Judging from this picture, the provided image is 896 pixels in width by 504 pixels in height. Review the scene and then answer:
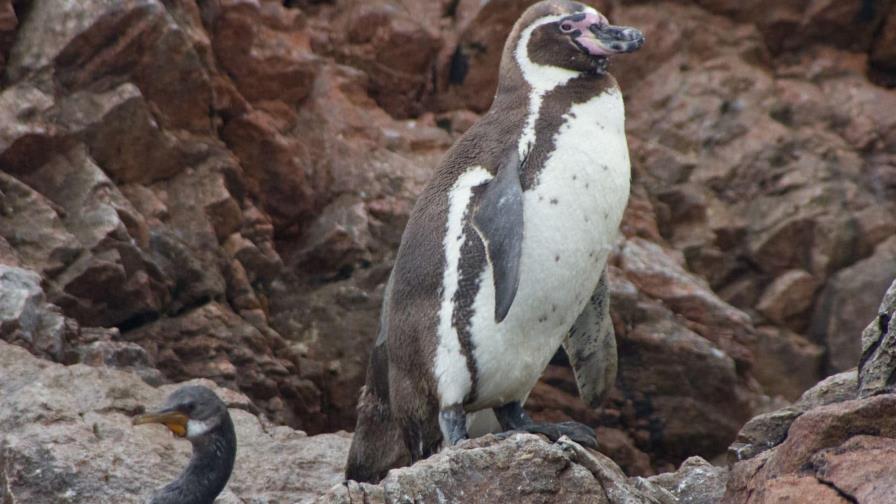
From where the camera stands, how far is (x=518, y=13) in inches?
352

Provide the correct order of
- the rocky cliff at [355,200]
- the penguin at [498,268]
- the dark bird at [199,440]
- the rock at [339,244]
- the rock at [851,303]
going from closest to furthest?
1. the dark bird at [199,440]
2. the penguin at [498,268]
3. the rocky cliff at [355,200]
4. the rock at [339,244]
5. the rock at [851,303]

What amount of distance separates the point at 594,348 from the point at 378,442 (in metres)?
1.07

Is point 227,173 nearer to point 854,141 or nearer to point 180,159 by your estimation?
point 180,159

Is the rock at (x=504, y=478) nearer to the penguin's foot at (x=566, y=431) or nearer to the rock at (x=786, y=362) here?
the penguin's foot at (x=566, y=431)

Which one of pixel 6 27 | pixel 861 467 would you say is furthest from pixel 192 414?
pixel 6 27

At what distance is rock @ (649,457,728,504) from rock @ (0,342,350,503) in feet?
4.16

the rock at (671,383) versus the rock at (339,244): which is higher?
the rock at (339,244)

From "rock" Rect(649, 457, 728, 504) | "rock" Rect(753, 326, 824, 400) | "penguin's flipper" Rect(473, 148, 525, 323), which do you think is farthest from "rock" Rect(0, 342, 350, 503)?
"rock" Rect(753, 326, 824, 400)

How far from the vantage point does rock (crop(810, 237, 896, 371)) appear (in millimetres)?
8625

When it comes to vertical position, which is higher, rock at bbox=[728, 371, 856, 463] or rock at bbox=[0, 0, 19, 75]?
rock at bbox=[0, 0, 19, 75]

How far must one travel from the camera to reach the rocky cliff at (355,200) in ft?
21.8

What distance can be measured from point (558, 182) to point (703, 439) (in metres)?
3.02

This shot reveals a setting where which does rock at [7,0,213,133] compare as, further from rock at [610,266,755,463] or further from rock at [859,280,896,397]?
rock at [859,280,896,397]

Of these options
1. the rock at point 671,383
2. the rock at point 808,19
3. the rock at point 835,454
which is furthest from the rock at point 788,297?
the rock at point 835,454
